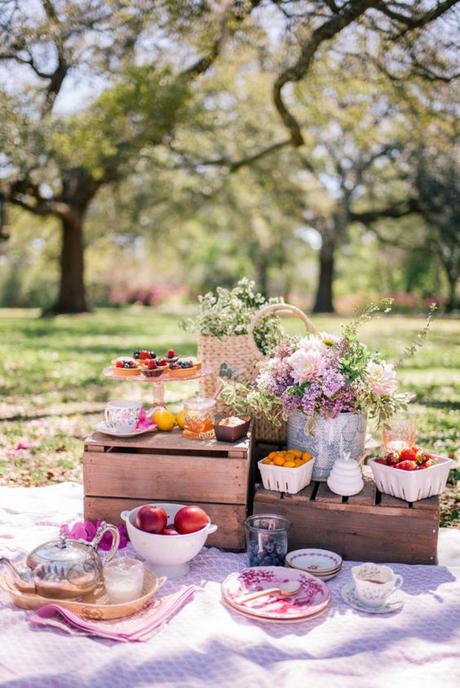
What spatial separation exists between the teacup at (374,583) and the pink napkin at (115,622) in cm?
83

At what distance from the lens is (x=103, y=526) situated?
3439 mm

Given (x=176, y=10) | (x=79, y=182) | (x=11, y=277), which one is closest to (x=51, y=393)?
(x=176, y=10)

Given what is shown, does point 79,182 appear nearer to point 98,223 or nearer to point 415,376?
point 98,223

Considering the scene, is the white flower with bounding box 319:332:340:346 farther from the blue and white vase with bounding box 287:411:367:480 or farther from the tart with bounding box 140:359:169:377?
the tart with bounding box 140:359:169:377

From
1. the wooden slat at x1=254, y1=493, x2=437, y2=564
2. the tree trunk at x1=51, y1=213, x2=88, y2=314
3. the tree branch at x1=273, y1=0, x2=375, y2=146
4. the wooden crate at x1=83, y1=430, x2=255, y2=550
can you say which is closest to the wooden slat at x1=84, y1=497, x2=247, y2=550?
the wooden crate at x1=83, y1=430, x2=255, y2=550

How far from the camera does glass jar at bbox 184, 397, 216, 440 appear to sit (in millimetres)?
4062

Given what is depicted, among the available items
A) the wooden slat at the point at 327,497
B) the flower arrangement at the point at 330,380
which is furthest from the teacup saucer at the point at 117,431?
the wooden slat at the point at 327,497

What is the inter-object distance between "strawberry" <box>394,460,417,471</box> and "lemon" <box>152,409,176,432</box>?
132 cm

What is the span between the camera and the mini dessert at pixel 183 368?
4438 mm

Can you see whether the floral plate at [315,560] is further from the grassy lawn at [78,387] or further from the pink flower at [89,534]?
the grassy lawn at [78,387]

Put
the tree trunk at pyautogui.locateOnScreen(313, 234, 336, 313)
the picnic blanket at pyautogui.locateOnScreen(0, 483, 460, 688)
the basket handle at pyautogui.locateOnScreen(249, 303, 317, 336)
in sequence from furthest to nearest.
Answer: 1. the tree trunk at pyautogui.locateOnScreen(313, 234, 336, 313)
2. the basket handle at pyautogui.locateOnScreen(249, 303, 317, 336)
3. the picnic blanket at pyautogui.locateOnScreen(0, 483, 460, 688)

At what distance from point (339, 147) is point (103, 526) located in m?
23.4

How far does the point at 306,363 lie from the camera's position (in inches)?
159

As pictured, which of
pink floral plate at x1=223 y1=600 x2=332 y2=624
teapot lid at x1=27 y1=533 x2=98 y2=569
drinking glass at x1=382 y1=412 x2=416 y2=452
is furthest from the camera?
drinking glass at x1=382 y1=412 x2=416 y2=452
